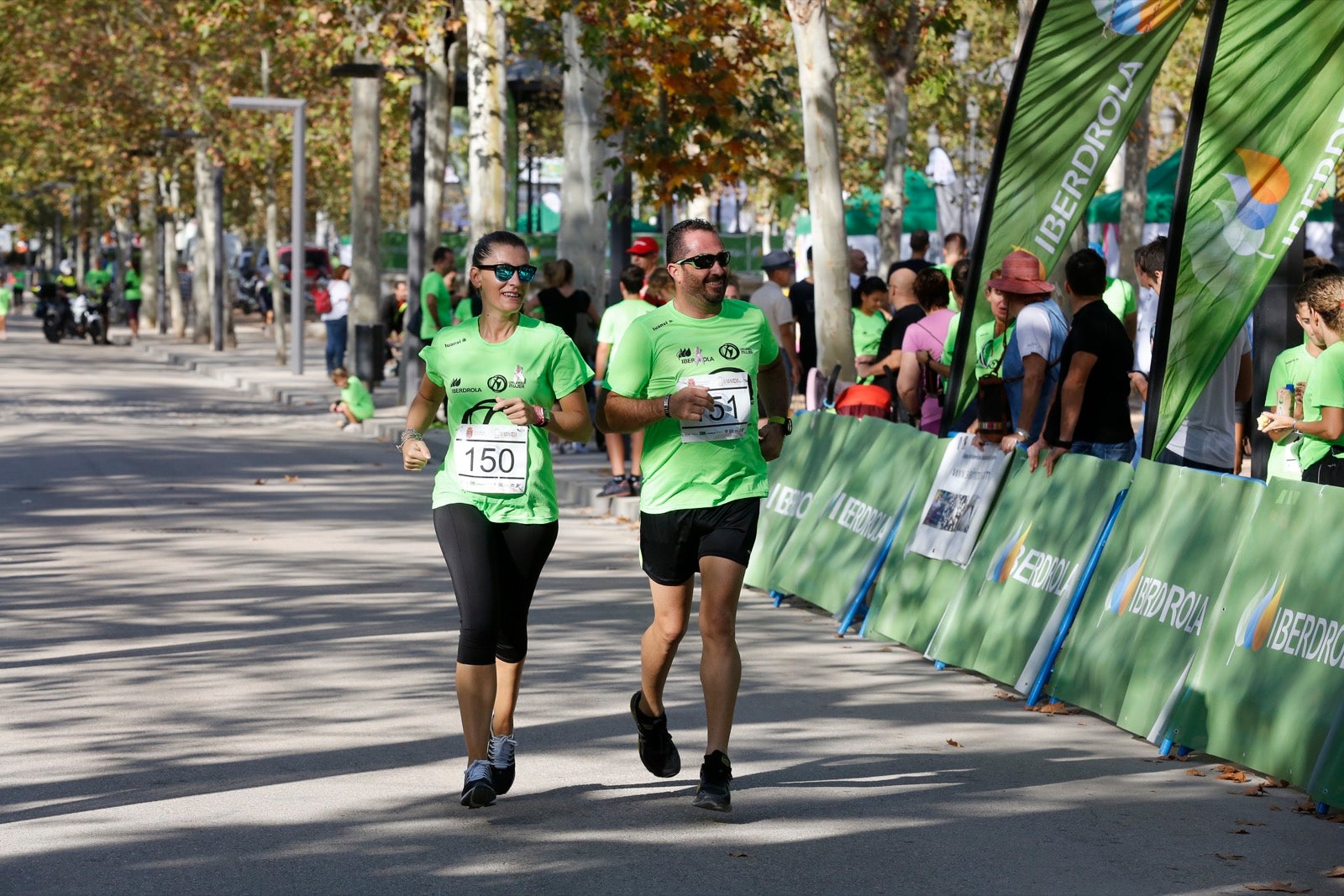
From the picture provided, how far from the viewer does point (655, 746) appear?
7070 millimetres

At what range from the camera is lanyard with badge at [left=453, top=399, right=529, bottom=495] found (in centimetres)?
675

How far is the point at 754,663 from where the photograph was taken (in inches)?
386

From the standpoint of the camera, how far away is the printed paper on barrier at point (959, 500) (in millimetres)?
9758

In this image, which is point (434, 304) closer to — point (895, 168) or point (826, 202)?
point (826, 202)

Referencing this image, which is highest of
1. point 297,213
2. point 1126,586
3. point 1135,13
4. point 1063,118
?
point 1135,13

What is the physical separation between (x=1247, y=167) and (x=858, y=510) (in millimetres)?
3289

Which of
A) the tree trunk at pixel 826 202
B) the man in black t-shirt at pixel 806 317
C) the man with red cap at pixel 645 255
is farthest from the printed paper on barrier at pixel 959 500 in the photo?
the man in black t-shirt at pixel 806 317

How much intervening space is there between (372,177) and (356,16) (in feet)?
7.99

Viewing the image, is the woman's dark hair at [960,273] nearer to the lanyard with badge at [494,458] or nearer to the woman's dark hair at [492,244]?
the woman's dark hair at [492,244]

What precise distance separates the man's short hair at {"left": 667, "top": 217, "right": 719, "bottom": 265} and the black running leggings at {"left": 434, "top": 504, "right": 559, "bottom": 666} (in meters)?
1.01

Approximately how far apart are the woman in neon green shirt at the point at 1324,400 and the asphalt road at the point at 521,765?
1.59m

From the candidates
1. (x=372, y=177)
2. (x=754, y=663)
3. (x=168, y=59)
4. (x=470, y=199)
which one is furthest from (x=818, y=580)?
(x=168, y=59)

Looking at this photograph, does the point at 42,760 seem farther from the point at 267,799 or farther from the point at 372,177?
the point at 372,177

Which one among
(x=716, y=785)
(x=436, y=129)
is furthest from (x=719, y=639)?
(x=436, y=129)
